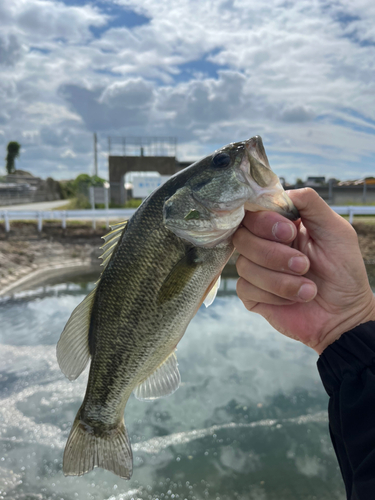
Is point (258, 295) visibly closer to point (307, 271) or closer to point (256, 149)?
point (307, 271)

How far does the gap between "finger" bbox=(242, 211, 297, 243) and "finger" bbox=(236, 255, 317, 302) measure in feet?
0.64

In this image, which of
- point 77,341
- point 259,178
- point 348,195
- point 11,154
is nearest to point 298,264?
point 259,178

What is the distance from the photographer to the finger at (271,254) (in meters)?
1.87

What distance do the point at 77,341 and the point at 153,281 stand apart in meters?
0.60

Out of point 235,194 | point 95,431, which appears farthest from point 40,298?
point 235,194

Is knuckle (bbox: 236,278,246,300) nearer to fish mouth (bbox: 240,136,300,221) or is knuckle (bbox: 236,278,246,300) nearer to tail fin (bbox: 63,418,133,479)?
fish mouth (bbox: 240,136,300,221)

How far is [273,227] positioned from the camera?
1.87 m

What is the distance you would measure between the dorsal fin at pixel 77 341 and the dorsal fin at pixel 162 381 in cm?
38

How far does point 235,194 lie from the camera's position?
5.90ft

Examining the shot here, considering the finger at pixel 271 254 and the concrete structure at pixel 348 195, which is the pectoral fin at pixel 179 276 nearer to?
the finger at pixel 271 254

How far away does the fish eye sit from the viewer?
181 cm

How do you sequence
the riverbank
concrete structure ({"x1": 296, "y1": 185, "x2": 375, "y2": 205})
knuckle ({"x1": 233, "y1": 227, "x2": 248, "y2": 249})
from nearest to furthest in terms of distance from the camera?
1. knuckle ({"x1": 233, "y1": 227, "x2": 248, "y2": 249})
2. the riverbank
3. concrete structure ({"x1": 296, "y1": 185, "x2": 375, "y2": 205})

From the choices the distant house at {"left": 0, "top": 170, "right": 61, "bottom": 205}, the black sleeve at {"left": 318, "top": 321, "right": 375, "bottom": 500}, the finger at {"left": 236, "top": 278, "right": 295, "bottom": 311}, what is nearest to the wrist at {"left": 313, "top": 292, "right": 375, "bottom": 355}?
the black sleeve at {"left": 318, "top": 321, "right": 375, "bottom": 500}

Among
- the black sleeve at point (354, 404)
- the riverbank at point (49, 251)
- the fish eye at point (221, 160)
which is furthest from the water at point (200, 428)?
the riverbank at point (49, 251)
